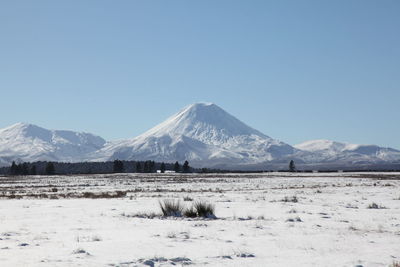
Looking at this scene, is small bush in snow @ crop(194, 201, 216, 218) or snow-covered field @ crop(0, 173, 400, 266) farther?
small bush in snow @ crop(194, 201, 216, 218)

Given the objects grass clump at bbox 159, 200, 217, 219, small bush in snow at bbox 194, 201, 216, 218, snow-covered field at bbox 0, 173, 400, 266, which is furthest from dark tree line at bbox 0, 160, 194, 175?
snow-covered field at bbox 0, 173, 400, 266

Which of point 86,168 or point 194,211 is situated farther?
point 86,168

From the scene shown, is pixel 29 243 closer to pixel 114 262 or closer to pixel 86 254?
pixel 86 254

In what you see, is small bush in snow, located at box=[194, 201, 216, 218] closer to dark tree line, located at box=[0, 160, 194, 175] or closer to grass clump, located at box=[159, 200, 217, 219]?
grass clump, located at box=[159, 200, 217, 219]

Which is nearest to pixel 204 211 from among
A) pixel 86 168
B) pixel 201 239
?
pixel 201 239

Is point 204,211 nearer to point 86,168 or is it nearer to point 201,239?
point 201,239

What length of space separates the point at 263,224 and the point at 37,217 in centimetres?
902

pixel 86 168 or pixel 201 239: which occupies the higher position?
pixel 86 168

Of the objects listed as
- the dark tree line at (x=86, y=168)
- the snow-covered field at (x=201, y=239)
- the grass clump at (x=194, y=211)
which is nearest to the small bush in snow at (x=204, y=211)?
the grass clump at (x=194, y=211)

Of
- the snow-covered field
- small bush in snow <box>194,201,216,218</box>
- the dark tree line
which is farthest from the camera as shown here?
the dark tree line

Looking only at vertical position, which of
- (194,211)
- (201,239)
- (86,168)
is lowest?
(201,239)

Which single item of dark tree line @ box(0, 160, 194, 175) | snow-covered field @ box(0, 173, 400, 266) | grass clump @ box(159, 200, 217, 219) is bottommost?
snow-covered field @ box(0, 173, 400, 266)

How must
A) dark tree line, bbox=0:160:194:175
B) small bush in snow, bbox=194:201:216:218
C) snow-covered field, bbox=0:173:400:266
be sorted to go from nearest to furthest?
snow-covered field, bbox=0:173:400:266
small bush in snow, bbox=194:201:216:218
dark tree line, bbox=0:160:194:175

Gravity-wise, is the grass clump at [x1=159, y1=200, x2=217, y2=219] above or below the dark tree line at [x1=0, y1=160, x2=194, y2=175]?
below
